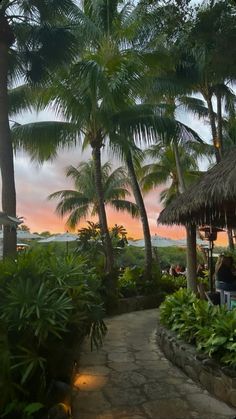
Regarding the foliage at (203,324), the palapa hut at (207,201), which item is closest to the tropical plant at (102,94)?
the palapa hut at (207,201)

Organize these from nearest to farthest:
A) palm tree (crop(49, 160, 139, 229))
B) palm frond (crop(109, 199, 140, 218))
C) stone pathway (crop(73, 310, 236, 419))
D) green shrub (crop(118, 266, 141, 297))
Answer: stone pathway (crop(73, 310, 236, 419))
green shrub (crop(118, 266, 141, 297))
palm tree (crop(49, 160, 139, 229))
palm frond (crop(109, 199, 140, 218))

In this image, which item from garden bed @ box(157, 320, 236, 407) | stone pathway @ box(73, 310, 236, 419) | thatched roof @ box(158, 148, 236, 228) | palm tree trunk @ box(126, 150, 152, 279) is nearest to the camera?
stone pathway @ box(73, 310, 236, 419)

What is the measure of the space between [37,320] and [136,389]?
6.24ft

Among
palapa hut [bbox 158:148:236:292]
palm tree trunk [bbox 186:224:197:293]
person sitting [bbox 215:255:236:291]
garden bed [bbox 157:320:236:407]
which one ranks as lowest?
garden bed [bbox 157:320:236:407]

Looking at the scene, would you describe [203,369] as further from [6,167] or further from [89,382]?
[6,167]

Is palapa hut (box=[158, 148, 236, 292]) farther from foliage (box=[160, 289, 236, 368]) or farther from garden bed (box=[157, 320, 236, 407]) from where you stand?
garden bed (box=[157, 320, 236, 407])

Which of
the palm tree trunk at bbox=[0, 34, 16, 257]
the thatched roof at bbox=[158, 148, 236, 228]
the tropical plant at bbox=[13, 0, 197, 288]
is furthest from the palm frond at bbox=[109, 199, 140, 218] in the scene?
the thatched roof at bbox=[158, 148, 236, 228]

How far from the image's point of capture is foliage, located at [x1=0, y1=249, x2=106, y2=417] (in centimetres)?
378

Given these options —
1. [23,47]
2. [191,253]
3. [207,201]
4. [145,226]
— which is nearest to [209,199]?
[207,201]

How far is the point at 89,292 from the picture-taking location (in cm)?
545

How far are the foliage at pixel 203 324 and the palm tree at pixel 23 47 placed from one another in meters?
4.69

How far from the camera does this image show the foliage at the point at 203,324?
4.95 metres

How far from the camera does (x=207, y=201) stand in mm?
7035

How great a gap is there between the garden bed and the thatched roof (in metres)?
2.34
